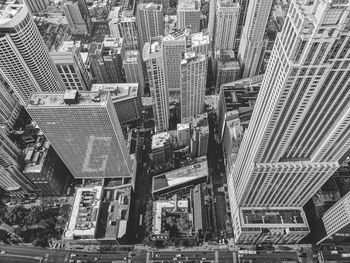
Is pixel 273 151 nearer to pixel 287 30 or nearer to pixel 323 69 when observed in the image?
pixel 323 69

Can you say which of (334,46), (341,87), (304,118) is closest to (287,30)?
(334,46)

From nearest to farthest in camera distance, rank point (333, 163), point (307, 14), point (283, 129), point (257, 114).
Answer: point (307, 14) < point (283, 129) < point (257, 114) < point (333, 163)

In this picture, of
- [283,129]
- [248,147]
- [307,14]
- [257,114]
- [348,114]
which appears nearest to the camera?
[307,14]

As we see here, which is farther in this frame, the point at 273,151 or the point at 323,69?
the point at 273,151

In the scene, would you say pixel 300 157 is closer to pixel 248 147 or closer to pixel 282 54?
pixel 248 147

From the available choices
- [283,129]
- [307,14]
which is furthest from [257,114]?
Answer: [307,14]

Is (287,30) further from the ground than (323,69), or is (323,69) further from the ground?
(287,30)
